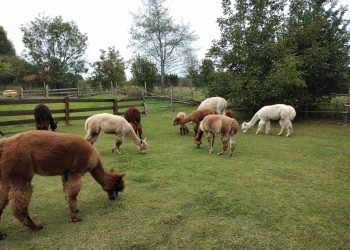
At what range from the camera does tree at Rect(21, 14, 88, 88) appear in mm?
40500

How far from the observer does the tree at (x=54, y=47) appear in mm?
40500

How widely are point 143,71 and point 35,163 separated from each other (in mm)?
25343

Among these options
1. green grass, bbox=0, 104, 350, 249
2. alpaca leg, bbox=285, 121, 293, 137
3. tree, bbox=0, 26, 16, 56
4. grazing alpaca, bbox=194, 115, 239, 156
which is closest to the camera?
green grass, bbox=0, 104, 350, 249

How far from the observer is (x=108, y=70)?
113ft

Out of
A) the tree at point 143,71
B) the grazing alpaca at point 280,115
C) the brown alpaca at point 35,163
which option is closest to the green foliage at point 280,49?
the grazing alpaca at point 280,115

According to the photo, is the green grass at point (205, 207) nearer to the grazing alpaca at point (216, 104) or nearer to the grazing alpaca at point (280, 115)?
the grazing alpaca at point (280, 115)

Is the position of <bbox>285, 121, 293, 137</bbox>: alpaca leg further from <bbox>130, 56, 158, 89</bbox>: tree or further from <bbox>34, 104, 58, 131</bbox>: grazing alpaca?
<bbox>130, 56, 158, 89</bbox>: tree

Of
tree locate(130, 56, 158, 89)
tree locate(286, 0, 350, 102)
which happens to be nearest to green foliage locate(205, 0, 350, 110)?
tree locate(286, 0, 350, 102)

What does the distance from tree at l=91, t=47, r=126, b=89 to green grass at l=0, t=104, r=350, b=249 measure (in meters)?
30.3

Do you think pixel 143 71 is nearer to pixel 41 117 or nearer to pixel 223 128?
pixel 41 117

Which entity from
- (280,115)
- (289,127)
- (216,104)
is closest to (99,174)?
(289,127)

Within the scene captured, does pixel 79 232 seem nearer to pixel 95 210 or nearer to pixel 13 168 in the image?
pixel 95 210

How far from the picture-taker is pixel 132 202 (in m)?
3.98

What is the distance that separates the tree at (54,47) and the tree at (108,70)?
9159 millimetres
